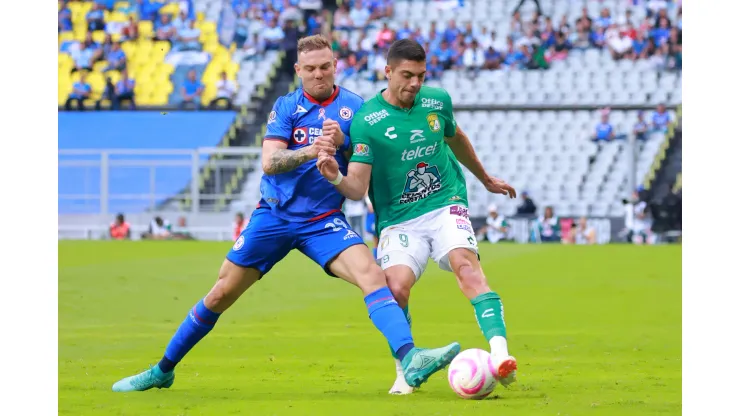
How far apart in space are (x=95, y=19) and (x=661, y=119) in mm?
18256

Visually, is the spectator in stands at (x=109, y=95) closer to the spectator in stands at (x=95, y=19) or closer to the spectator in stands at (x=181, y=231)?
the spectator in stands at (x=95, y=19)

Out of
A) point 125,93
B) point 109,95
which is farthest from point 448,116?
point 109,95

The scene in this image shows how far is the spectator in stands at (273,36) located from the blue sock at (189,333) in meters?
29.6

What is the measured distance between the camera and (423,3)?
37.5 meters

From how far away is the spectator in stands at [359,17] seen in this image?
120 ft

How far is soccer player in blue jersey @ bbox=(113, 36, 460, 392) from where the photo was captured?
23.8ft

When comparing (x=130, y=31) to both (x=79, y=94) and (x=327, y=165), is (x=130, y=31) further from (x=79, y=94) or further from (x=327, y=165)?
(x=327, y=165)

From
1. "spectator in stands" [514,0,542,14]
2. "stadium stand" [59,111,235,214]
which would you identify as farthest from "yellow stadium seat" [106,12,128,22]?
"spectator in stands" [514,0,542,14]

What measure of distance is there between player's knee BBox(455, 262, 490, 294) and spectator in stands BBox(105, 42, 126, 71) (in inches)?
1196

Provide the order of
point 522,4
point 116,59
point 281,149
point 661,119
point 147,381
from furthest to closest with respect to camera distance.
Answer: point 116,59 < point 522,4 < point 661,119 < point 147,381 < point 281,149

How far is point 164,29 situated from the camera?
37.4m

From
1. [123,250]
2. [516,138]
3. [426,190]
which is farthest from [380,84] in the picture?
[426,190]

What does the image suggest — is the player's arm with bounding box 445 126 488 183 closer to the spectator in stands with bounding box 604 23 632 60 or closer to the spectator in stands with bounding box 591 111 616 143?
the spectator in stands with bounding box 591 111 616 143

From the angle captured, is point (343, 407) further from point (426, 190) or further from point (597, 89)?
point (597, 89)
